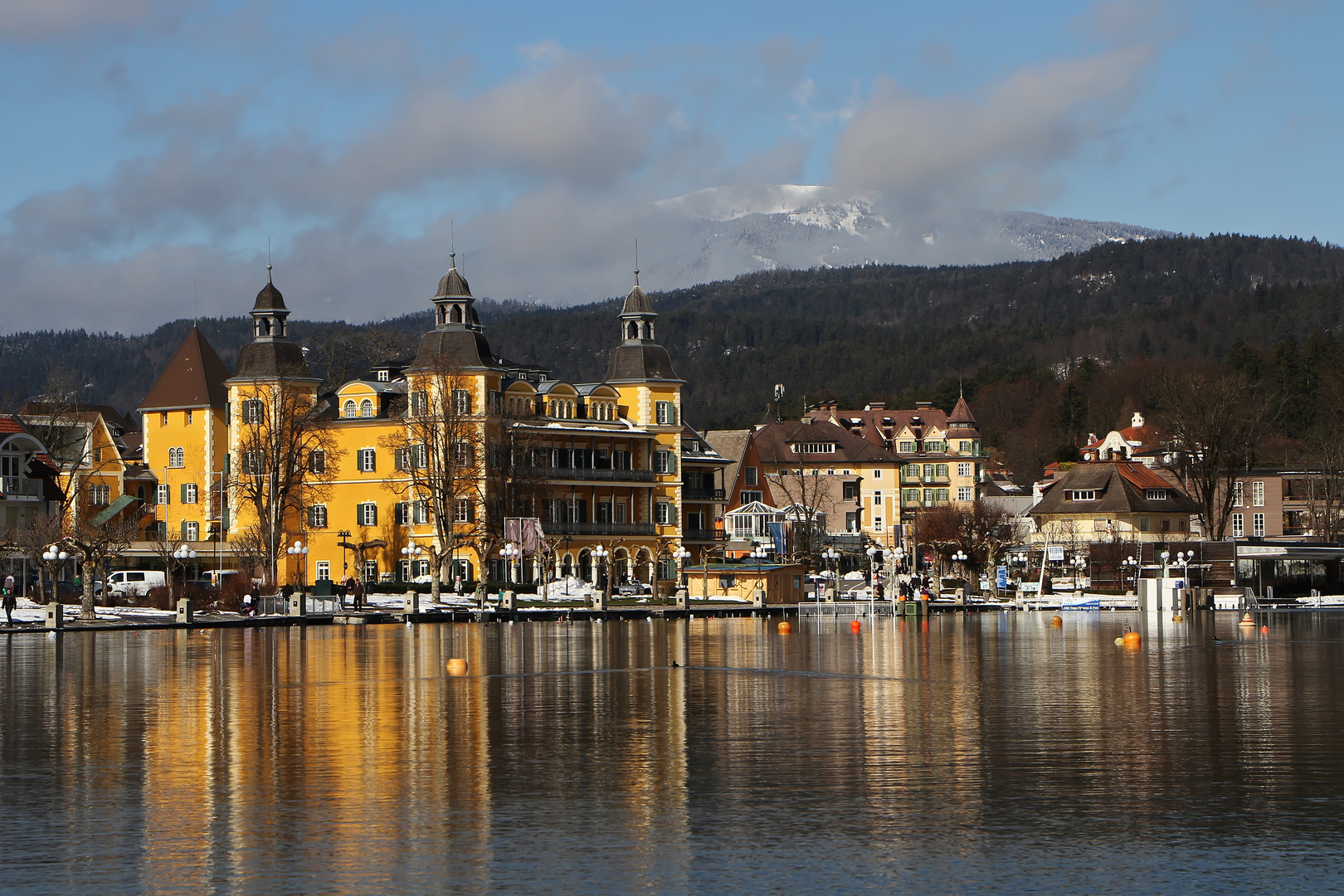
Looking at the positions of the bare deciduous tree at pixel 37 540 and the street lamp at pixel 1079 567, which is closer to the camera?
the bare deciduous tree at pixel 37 540

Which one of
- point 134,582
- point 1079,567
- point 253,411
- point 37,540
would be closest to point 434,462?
point 253,411

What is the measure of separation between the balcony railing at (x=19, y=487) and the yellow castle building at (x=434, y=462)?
11364mm

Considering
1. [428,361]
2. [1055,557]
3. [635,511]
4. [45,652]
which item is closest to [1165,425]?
[1055,557]

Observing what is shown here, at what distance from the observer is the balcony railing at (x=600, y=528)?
105m

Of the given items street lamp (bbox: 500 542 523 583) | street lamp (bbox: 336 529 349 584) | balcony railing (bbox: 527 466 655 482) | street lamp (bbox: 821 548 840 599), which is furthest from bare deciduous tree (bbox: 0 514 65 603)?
street lamp (bbox: 821 548 840 599)

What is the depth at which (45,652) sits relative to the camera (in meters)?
50.6

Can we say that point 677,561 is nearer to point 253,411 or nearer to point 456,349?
point 456,349

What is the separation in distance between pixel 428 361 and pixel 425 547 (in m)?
11.0

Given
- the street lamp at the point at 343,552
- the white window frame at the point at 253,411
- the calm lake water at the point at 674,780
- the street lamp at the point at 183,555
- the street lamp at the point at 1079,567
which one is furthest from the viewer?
the street lamp at the point at 1079,567

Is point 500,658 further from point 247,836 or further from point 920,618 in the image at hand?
point 920,618

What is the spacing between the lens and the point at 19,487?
92875 mm

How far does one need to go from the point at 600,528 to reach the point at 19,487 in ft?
111

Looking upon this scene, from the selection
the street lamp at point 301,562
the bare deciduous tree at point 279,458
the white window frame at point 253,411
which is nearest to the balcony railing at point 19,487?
the street lamp at point 301,562

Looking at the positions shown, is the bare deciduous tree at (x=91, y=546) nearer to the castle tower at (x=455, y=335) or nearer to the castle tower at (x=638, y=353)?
the castle tower at (x=455, y=335)
